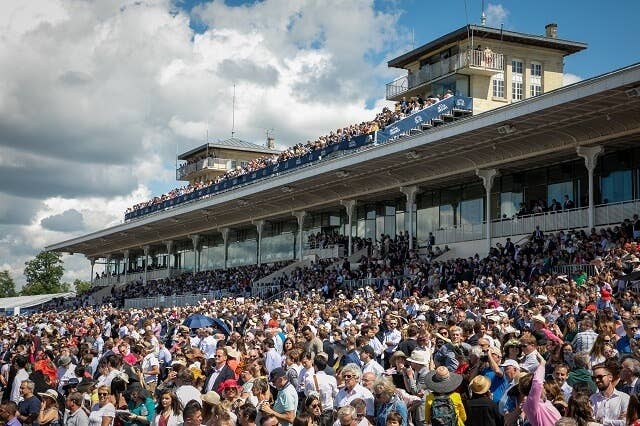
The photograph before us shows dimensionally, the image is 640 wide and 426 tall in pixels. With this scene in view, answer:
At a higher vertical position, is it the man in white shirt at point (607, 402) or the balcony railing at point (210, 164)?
the balcony railing at point (210, 164)

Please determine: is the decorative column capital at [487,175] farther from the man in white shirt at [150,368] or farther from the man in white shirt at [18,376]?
the man in white shirt at [18,376]

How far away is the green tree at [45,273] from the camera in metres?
136

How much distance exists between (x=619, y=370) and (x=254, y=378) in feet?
13.4

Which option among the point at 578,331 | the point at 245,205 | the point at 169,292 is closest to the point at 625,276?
the point at 578,331

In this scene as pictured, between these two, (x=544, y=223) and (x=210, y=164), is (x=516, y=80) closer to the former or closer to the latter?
(x=544, y=223)

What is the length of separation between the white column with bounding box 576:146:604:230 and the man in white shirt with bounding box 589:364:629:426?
65.7 ft

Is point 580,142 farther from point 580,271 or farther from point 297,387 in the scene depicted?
point 297,387

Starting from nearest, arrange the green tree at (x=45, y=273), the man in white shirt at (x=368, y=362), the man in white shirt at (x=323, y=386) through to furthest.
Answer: the man in white shirt at (x=323, y=386) → the man in white shirt at (x=368, y=362) → the green tree at (x=45, y=273)

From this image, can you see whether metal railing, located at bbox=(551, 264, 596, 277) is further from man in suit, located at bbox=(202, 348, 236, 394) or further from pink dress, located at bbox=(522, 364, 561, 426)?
pink dress, located at bbox=(522, 364, 561, 426)

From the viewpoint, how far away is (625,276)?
711 inches

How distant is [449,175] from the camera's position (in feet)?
108

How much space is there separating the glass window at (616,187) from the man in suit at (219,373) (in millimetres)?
19699

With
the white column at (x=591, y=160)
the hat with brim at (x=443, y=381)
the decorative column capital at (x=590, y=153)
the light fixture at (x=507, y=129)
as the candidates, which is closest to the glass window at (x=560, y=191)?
the white column at (x=591, y=160)

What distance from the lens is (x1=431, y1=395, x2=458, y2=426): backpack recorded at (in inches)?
310
